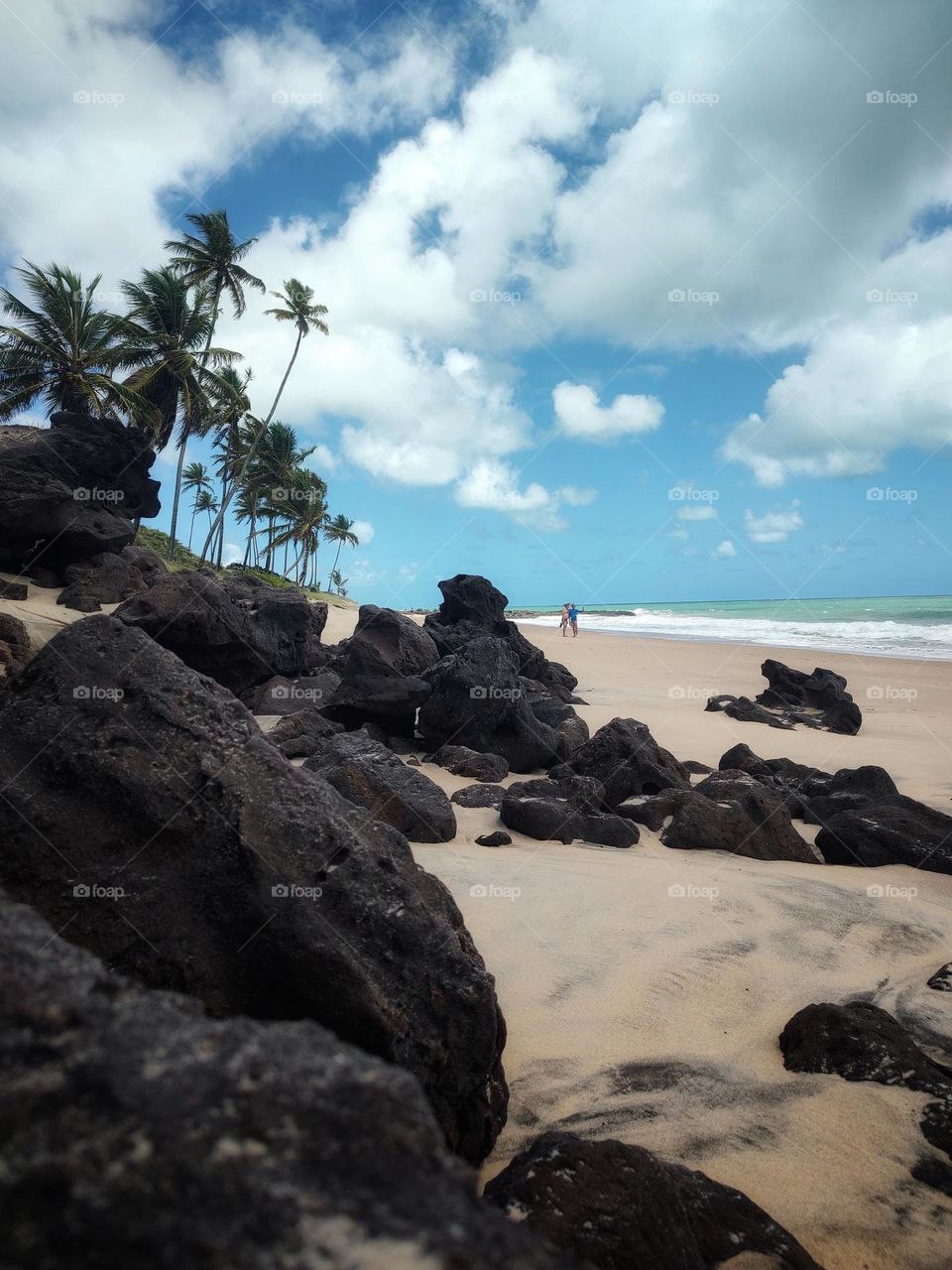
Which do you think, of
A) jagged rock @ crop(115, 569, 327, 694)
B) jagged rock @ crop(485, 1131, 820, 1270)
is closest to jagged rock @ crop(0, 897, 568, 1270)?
jagged rock @ crop(485, 1131, 820, 1270)

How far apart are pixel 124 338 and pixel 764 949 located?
3789cm

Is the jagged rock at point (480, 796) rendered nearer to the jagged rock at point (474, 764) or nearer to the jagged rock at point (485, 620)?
the jagged rock at point (474, 764)

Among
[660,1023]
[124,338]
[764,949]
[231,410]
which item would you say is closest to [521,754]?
[764,949]

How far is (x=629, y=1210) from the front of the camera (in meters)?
2.15

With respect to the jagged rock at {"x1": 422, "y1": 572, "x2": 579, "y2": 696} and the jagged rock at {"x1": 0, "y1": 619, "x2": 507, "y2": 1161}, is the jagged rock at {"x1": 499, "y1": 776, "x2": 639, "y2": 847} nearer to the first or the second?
the jagged rock at {"x1": 0, "y1": 619, "x2": 507, "y2": 1161}

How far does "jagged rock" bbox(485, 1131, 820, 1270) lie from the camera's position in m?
2.08

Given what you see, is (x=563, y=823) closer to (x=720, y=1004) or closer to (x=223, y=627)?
(x=720, y=1004)

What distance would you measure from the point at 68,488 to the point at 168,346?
813 inches

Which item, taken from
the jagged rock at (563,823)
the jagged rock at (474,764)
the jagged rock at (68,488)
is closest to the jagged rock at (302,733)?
the jagged rock at (474,764)

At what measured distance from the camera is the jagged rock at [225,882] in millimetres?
2418

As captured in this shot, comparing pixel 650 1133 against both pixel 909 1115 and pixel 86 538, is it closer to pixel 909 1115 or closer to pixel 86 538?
pixel 909 1115

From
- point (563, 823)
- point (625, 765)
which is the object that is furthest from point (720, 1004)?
point (625, 765)

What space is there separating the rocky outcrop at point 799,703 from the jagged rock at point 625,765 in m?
6.54

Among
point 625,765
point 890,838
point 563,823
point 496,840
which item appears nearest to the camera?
point 496,840
